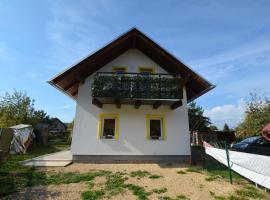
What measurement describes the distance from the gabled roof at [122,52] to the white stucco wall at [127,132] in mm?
926

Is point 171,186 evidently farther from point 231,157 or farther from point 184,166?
point 184,166

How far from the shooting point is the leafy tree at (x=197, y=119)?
32719 mm

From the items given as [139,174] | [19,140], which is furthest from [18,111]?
[139,174]

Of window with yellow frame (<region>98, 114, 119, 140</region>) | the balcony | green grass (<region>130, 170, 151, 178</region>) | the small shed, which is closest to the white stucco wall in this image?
window with yellow frame (<region>98, 114, 119, 140</region>)

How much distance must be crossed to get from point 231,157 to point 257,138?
257 inches

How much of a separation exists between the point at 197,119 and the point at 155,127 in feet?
75.3

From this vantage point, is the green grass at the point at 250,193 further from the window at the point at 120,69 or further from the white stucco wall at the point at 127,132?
the window at the point at 120,69

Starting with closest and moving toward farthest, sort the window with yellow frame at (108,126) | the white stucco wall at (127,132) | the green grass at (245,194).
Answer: the green grass at (245,194), the white stucco wall at (127,132), the window with yellow frame at (108,126)

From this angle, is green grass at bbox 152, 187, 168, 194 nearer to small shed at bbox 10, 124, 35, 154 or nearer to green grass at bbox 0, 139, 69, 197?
green grass at bbox 0, 139, 69, 197

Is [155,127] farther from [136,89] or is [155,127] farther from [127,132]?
[136,89]

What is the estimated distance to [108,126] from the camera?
40.0ft

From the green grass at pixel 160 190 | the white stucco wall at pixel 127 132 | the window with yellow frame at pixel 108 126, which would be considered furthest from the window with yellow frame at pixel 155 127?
the green grass at pixel 160 190

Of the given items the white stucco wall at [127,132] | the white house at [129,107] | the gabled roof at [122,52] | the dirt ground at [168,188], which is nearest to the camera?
the dirt ground at [168,188]

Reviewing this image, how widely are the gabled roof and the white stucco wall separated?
0.93m
